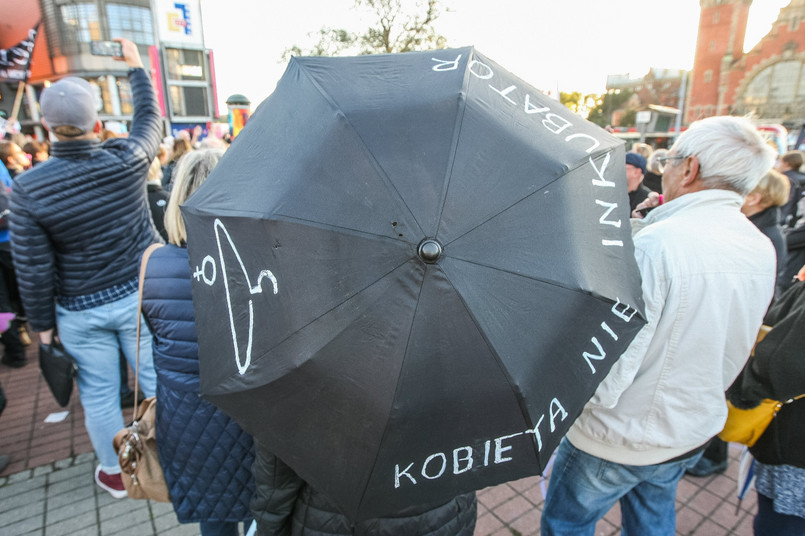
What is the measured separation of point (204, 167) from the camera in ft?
6.04

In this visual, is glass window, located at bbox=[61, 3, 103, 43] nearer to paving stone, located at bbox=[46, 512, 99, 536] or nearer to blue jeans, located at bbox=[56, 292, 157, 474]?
blue jeans, located at bbox=[56, 292, 157, 474]

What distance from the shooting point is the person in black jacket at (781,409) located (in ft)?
5.09

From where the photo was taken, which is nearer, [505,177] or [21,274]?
[505,177]

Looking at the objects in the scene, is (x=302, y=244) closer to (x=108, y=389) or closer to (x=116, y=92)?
(x=108, y=389)

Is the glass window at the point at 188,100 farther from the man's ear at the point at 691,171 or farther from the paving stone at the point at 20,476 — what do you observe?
the man's ear at the point at 691,171

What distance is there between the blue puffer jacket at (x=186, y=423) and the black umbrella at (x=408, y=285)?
0.62m

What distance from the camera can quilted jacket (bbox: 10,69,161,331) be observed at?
230cm

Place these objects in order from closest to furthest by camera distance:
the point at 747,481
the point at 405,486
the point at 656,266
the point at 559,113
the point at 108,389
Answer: the point at 405,486
the point at 559,113
the point at 656,266
the point at 747,481
the point at 108,389

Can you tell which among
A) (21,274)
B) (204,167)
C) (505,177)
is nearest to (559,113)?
(505,177)

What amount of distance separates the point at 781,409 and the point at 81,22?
4659cm

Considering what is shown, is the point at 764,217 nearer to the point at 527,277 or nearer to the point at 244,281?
the point at 527,277

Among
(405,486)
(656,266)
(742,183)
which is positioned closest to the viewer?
(405,486)

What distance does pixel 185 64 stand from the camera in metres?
33.7

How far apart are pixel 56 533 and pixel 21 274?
141cm
